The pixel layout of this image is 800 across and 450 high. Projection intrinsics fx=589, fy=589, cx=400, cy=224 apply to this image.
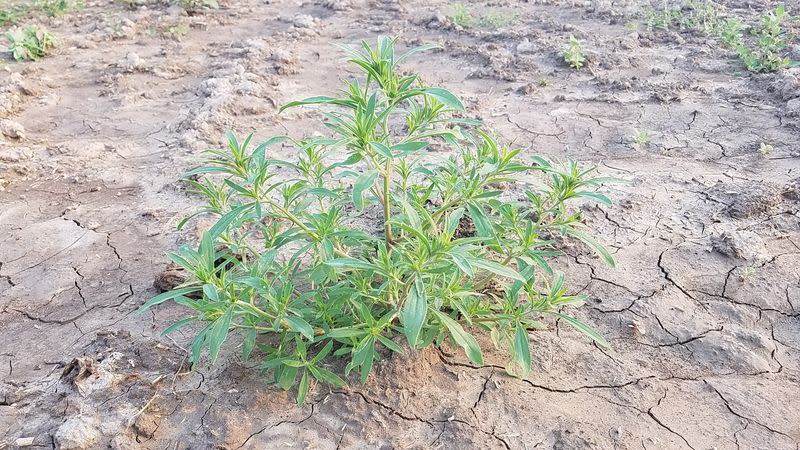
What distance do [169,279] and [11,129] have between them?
8.67 feet

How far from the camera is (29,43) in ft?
19.9

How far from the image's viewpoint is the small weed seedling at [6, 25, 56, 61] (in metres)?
6.02

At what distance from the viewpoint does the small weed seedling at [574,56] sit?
18.0 feet

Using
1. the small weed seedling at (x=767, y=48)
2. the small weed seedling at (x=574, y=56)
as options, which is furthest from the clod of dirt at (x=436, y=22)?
the small weed seedling at (x=767, y=48)

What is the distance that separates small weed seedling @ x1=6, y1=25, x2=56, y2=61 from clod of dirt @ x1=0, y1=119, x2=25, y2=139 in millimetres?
1766

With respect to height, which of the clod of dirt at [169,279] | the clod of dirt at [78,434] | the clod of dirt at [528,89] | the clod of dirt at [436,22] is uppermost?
the clod of dirt at [436,22]

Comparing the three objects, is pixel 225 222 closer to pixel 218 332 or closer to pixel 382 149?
pixel 218 332

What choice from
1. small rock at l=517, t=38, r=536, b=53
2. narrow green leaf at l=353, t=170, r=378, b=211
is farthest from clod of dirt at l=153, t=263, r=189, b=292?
small rock at l=517, t=38, r=536, b=53

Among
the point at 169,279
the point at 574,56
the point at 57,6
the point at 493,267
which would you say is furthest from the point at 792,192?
the point at 57,6

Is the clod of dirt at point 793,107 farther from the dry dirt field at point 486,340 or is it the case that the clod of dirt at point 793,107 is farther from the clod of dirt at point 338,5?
the clod of dirt at point 338,5

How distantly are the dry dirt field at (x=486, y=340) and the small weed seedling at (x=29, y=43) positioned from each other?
17 centimetres

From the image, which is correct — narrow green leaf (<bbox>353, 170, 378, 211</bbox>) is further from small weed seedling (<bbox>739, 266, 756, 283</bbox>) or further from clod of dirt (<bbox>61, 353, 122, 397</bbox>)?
small weed seedling (<bbox>739, 266, 756, 283</bbox>)

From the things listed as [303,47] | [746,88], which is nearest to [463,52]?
[303,47]

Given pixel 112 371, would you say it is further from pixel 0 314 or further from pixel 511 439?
pixel 511 439
